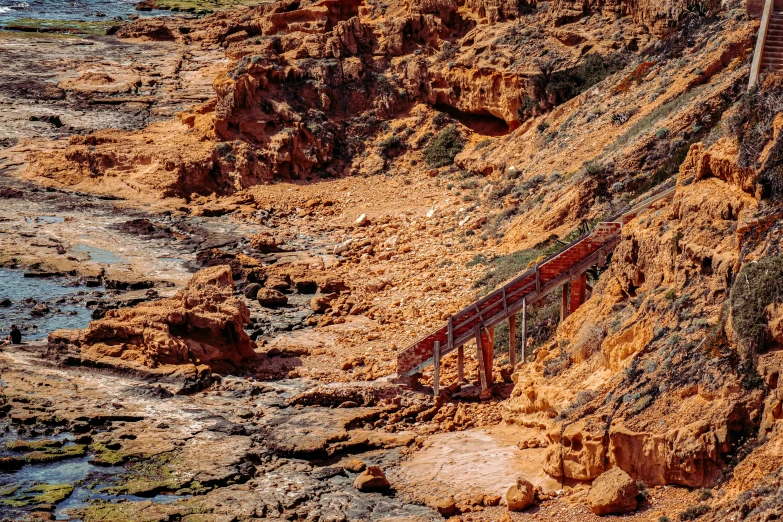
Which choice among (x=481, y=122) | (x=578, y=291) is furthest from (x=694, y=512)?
(x=481, y=122)

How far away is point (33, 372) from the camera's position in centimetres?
2888

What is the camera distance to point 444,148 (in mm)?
44938

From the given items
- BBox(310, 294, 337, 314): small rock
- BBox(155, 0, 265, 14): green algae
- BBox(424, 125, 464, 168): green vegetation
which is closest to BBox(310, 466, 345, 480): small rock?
BBox(310, 294, 337, 314): small rock

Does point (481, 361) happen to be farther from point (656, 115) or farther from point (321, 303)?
point (656, 115)

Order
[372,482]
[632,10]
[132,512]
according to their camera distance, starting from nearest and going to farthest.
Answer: [132,512]
[372,482]
[632,10]

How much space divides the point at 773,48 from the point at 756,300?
301 inches

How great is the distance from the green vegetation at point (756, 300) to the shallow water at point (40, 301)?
735 inches

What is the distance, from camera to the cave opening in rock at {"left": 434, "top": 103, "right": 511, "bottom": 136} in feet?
149

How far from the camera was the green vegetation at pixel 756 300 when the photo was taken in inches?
747

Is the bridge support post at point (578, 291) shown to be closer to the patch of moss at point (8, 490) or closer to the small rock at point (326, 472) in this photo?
the small rock at point (326, 472)

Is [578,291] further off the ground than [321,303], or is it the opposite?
[578,291]

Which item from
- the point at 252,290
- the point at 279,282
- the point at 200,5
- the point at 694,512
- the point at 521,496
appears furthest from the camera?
the point at 200,5

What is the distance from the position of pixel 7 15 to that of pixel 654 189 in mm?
58247

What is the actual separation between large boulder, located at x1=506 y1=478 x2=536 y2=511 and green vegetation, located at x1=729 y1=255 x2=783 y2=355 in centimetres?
410
